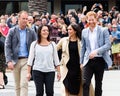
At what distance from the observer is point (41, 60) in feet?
31.4

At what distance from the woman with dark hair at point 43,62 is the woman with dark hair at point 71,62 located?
91cm

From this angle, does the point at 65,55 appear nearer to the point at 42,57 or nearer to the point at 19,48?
the point at 19,48

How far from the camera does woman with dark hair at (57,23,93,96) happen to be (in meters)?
10.6

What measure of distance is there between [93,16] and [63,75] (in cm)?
145

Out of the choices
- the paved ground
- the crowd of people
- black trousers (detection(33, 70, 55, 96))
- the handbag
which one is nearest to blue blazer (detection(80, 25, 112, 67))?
the crowd of people

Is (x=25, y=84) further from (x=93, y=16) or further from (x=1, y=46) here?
(x=1, y=46)

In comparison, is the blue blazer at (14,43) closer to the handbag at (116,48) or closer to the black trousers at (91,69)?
the black trousers at (91,69)

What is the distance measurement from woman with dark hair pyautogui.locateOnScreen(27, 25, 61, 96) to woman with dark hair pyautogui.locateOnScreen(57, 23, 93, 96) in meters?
0.91

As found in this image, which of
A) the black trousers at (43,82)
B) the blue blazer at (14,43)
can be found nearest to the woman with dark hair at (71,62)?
the blue blazer at (14,43)

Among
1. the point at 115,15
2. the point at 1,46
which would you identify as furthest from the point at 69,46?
the point at 115,15

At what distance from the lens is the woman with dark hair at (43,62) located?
9492 millimetres

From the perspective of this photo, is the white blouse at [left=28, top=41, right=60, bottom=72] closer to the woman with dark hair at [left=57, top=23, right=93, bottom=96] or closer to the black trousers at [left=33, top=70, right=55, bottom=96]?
the black trousers at [left=33, top=70, right=55, bottom=96]

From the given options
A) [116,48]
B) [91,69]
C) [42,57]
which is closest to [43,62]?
[42,57]

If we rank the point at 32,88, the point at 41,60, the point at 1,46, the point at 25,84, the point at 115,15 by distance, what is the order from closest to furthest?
the point at 41,60, the point at 25,84, the point at 1,46, the point at 32,88, the point at 115,15
